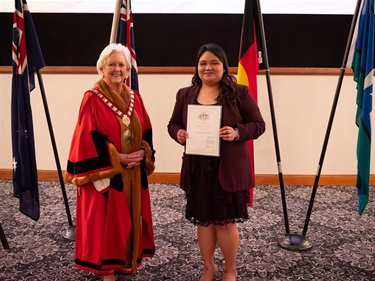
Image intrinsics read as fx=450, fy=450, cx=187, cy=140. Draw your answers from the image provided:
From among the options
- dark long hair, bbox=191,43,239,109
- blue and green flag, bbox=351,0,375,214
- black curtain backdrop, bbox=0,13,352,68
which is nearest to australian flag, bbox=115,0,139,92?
dark long hair, bbox=191,43,239,109

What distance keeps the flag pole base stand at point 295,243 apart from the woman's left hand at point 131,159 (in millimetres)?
1413

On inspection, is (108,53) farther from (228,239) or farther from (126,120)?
(228,239)

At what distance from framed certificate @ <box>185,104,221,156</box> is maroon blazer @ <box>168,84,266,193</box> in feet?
0.19

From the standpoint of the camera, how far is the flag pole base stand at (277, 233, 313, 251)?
129 inches

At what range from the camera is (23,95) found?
3.15m

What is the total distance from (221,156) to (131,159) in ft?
1.65

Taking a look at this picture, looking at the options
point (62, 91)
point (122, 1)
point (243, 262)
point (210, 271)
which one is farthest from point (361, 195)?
point (62, 91)

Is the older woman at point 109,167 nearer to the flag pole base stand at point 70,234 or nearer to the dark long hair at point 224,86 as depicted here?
the dark long hair at point 224,86

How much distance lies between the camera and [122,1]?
10.8ft

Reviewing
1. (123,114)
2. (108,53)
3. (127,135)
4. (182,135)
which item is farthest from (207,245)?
(108,53)

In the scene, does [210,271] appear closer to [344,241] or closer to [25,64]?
[344,241]

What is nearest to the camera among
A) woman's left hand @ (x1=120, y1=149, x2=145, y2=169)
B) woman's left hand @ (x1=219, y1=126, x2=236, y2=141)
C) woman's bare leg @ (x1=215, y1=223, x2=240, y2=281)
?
woman's left hand @ (x1=219, y1=126, x2=236, y2=141)

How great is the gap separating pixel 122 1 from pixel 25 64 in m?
0.83

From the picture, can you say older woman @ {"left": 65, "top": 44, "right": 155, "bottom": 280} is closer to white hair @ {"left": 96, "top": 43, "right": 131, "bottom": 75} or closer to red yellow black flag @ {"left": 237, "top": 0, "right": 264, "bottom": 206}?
white hair @ {"left": 96, "top": 43, "right": 131, "bottom": 75}
